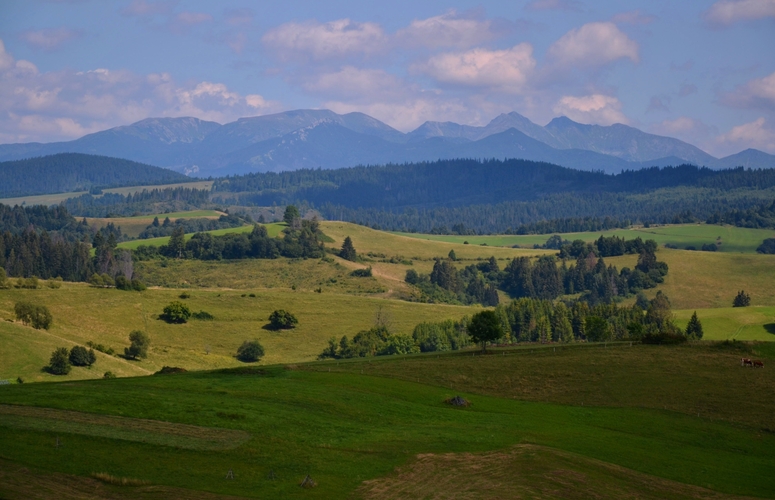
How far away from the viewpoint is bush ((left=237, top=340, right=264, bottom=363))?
12731 cm

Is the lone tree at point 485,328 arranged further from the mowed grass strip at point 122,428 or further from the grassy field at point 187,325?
the mowed grass strip at point 122,428

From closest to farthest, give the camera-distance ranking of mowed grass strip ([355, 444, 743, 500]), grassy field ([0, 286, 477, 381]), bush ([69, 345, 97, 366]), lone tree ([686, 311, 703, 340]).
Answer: mowed grass strip ([355, 444, 743, 500]) < bush ([69, 345, 97, 366]) < grassy field ([0, 286, 477, 381]) < lone tree ([686, 311, 703, 340])

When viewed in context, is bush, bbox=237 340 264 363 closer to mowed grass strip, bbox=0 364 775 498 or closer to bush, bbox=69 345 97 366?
bush, bbox=69 345 97 366

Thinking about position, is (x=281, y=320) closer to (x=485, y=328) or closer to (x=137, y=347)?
(x=137, y=347)

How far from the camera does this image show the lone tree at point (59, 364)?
97.7 m

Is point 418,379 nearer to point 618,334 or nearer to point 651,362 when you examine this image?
point 651,362

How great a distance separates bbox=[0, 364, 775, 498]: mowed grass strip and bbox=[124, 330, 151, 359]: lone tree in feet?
159

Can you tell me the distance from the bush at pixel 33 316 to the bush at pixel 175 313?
2216 cm

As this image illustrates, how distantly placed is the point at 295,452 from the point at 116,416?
11.4 m

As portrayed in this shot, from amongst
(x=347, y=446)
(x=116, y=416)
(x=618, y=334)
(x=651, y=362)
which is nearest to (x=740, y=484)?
(x=347, y=446)

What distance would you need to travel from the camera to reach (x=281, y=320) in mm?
148875

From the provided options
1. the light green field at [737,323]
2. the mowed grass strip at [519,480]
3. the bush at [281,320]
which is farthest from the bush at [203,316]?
the mowed grass strip at [519,480]

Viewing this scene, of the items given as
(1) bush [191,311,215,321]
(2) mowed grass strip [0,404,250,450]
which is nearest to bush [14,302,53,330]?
(1) bush [191,311,215,321]

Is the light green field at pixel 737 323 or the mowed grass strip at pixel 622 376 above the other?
the mowed grass strip at pixel 622 376
